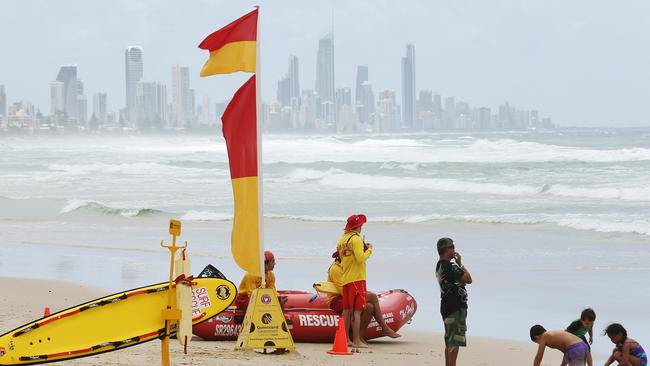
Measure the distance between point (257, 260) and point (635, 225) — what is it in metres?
14.5

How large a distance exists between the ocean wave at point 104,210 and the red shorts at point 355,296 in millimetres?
19095

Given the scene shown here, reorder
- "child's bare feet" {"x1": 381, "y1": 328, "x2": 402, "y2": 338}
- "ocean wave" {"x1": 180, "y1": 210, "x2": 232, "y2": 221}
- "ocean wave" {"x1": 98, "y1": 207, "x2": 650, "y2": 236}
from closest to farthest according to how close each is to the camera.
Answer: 1. "child's bare feet" {"x1": 381, "y1": 328, "x2": 402, "y2": 338}
2. "ocean wave" {"x1": 98, "y1": 207, "x2": 650, "y2": 236}
3. "ocean wave" {"x1": 180, "y1": 210, "x2": 232, "y2": 221}

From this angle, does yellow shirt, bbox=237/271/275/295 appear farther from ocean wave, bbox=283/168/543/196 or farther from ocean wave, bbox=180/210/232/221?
ocean wave, bbox=283/168/543/196

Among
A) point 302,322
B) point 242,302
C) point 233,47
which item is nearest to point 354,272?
point 302,322

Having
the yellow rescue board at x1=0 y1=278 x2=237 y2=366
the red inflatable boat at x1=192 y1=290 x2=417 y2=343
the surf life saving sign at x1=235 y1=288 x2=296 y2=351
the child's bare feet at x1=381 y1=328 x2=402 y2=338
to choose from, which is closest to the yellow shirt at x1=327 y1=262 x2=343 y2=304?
the red inflatable boat at x1=192 y1=290 x2=417 y2=343

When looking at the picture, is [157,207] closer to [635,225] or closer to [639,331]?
[635,225]

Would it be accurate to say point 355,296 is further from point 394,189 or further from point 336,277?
point 394,189

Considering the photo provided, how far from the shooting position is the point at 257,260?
8.79m

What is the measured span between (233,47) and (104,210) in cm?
2144

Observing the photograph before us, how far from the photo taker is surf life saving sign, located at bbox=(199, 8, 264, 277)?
867 centimetres

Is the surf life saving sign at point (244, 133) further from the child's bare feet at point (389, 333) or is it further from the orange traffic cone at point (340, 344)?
the child's bare feet at point (389, 333)

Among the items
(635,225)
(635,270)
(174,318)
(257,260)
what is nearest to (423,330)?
(257,260)

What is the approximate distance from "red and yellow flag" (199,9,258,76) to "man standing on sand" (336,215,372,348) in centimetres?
167

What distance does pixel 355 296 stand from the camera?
31.6 ft
